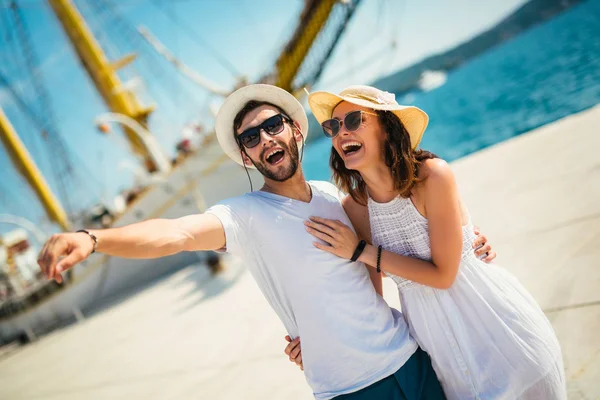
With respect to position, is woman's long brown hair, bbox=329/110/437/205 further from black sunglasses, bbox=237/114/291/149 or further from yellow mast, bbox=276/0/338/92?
yellow mast, bbox=276/0/338/92

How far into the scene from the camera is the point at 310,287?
5.18ft

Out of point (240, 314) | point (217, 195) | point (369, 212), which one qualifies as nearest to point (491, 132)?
point (217, 195)

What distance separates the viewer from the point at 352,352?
153 cm

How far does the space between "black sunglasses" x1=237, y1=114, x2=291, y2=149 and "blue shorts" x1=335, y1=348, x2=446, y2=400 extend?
4.47ft

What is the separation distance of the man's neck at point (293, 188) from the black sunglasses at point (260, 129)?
0.75 ft

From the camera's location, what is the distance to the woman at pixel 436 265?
152 cm

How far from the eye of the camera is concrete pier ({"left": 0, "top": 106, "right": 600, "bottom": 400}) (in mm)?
2840

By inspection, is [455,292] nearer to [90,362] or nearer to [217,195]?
[90,362]

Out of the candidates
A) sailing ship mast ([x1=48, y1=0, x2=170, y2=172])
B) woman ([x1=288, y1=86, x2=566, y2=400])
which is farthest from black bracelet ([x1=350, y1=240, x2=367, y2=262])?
sailing ship mast ([x1=48, y1=0, x2=170, y2=172])

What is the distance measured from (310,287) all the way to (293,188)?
0.55 m

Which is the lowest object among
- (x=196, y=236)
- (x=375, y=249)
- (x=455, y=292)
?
(x=455, y=292)

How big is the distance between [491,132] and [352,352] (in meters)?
24.6

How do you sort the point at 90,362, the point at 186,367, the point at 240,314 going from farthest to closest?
1. the point at 90,362
2. the point at 240,314
3. the point at 186,367

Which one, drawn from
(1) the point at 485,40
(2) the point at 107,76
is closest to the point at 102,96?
(2) the point at 107,76
